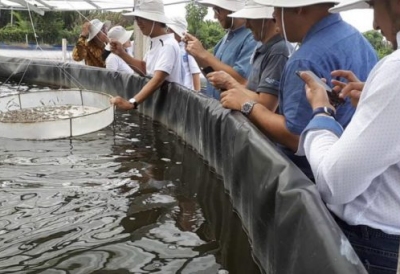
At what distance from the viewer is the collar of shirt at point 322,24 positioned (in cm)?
222

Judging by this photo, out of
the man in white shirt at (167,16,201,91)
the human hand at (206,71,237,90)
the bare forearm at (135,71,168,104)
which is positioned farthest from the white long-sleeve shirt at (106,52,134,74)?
the human hand at (206,71,237,90)

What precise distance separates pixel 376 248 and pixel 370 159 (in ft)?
1.22

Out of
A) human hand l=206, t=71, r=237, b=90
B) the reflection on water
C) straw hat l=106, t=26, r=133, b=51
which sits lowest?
the reflection on water

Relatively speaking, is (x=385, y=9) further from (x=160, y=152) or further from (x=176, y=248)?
Result: (x=160, y=152)

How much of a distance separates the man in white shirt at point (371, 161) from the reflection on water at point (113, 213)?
1.10 m

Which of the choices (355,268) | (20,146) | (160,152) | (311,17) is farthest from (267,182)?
(20,146)

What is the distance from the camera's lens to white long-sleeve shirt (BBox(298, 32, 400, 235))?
1.34m

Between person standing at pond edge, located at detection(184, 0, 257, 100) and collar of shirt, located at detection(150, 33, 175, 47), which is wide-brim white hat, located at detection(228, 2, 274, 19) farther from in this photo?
collar of shirt, located at detection(150, 33, 175, 47)

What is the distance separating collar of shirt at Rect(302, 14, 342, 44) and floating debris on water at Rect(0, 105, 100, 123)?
11.5 feet

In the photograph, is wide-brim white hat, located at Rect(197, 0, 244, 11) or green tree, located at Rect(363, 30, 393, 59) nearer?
green tree, located at Rect(363, 30, 393, 59)

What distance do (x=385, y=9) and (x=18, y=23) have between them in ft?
104

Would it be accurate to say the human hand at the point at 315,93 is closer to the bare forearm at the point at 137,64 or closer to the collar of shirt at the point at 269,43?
the collar of shirt at the point at 269,43

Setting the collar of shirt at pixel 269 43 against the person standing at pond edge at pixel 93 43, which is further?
the person standing at pond edge at pixel 93 43

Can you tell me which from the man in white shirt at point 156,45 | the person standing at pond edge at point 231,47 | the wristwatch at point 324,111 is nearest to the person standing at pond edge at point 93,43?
the man in white shirt at point 156,45
